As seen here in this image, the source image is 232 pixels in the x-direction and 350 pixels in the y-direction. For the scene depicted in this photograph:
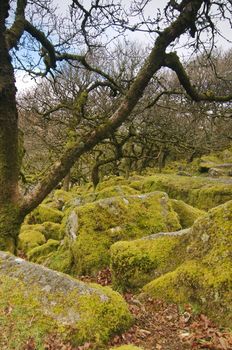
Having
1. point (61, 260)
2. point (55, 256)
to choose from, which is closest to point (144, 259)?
point (61, 260)

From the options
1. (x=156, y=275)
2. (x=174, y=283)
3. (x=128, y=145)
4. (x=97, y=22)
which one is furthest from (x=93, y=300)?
(x=128, y=145)

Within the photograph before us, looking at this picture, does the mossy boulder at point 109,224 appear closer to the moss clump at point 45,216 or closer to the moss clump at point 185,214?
the moss clump at point 185,214

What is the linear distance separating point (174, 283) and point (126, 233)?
8.96ft

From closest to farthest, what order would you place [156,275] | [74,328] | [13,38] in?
[74,328]
[156,275]
[13,38]

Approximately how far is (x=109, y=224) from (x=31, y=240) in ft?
14.6

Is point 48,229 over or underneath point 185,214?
underneath

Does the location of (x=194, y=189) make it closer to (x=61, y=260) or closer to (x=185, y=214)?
(x=185, y=214)

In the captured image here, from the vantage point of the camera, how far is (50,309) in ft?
12.0

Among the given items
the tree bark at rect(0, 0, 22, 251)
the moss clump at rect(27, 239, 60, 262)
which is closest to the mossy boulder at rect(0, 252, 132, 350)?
the tree bark at rect(0, 0, 22, 251)

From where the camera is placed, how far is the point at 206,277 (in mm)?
4688

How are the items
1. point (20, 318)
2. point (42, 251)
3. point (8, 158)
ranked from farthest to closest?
point (42, 251) < point (8, 158) < point (20, 318)

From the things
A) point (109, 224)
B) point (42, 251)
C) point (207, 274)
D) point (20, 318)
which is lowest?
point (42, 251)

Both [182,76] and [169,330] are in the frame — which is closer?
[169,330]

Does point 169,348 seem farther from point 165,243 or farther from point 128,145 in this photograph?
point 128,145
